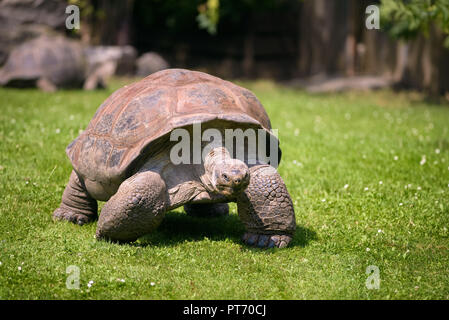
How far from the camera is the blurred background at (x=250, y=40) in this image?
40.4 ft

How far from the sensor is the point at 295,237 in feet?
14.2

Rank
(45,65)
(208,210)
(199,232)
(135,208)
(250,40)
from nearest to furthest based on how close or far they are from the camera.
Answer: (135,208) < (199,232) < (208,210) < (45,65) < (250,40)

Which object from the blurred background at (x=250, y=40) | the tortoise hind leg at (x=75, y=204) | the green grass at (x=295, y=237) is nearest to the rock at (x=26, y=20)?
the blurred background at (x=250, y=40)

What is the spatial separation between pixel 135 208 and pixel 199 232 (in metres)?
0.83

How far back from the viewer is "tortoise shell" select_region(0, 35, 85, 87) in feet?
34.4

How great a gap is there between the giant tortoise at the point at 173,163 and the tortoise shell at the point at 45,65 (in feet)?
22.6

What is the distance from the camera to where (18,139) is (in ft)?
21.4

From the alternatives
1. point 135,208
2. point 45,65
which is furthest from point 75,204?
point 45,65

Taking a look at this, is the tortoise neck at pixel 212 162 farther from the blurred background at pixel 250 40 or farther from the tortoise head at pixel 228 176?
the blurred background at pixel 250 40

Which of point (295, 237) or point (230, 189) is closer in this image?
point (230, 189)

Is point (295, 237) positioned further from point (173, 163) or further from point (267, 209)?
point (173, 163)

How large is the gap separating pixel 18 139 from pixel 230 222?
3110 mm

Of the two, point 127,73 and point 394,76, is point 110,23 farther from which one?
point 394,76
